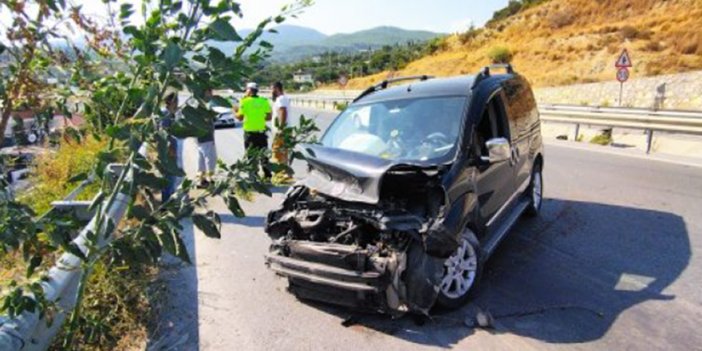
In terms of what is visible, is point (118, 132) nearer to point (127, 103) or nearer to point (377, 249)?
point (127, 103)

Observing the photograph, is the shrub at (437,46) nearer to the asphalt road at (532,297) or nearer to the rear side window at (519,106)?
the rear side window at (519,106)

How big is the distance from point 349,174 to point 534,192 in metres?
3.46

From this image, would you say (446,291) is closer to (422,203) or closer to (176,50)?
(422,203)

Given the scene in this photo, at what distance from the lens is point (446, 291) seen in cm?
428

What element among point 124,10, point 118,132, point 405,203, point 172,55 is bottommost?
point 405,203

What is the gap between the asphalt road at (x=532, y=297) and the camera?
3.88 metres

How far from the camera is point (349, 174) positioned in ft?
14.1

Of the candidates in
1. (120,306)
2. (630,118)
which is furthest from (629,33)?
(120,306)

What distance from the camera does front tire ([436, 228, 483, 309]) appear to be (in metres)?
4.25

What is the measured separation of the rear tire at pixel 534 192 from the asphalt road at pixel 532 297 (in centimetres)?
14

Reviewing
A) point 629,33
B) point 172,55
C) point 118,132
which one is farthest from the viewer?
point 629,33

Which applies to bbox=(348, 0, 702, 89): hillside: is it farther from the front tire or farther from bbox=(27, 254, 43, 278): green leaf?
bbox=(27, 254, 43, 278): green leaf

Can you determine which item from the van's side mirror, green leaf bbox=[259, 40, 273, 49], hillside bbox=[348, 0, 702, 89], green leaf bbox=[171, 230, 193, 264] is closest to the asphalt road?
the van's side mirror

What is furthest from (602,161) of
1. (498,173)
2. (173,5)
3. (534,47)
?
(534,47)
